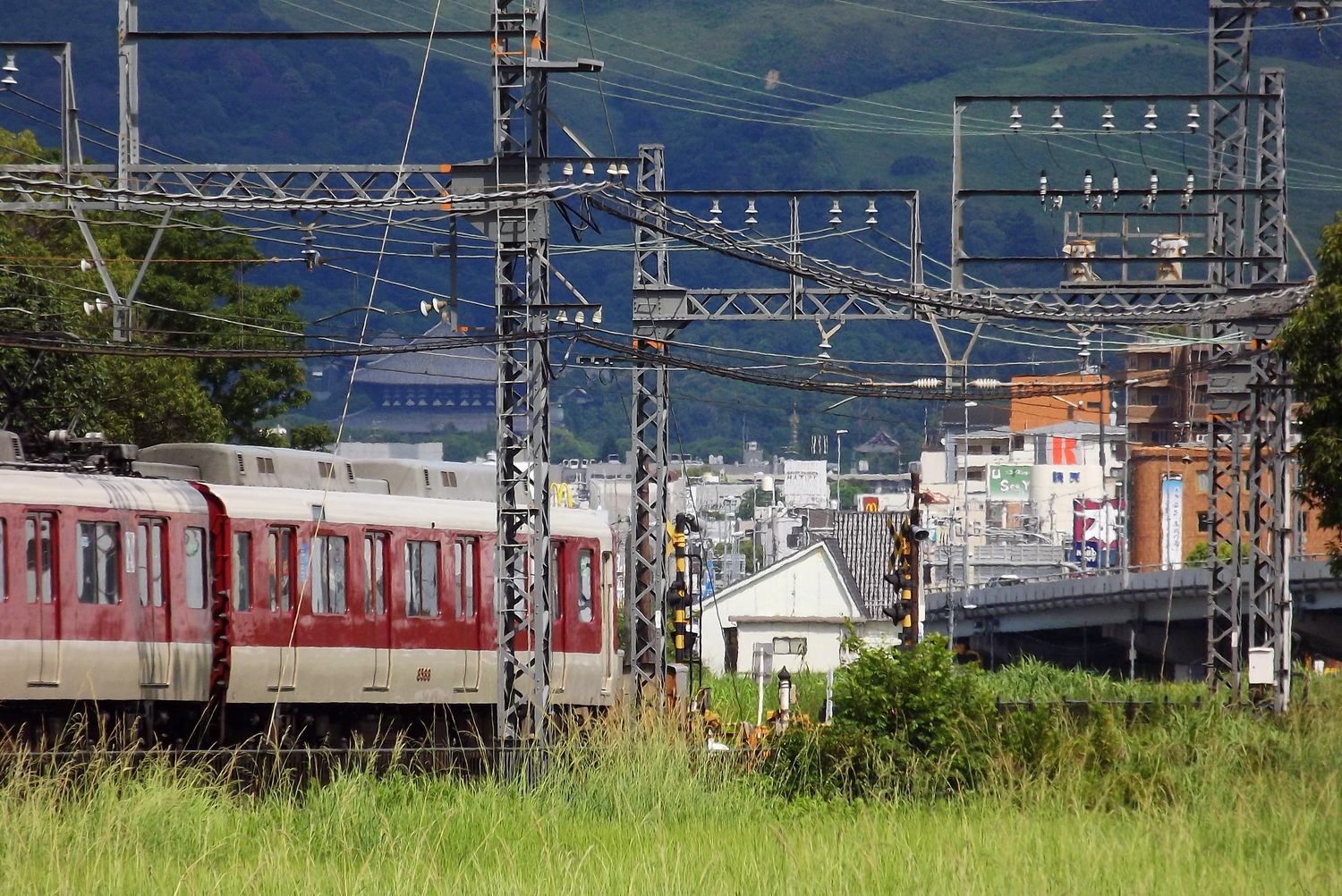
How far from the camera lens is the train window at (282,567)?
19469 mm

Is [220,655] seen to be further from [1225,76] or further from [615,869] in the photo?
→ [1225,76]

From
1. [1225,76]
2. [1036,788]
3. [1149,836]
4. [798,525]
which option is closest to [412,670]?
[1036,788]

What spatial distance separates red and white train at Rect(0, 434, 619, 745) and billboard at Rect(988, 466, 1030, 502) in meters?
103

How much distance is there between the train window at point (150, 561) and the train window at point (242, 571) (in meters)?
0.99

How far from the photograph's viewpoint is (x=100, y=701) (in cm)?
1778

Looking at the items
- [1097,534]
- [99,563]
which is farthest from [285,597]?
[1097,534]

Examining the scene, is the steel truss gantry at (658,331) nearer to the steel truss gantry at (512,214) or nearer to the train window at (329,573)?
the train window at (329,573)

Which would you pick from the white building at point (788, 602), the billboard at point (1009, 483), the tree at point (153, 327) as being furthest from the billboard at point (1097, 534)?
the tree at point (153, 327)

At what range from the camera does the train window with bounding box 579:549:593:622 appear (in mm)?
23656

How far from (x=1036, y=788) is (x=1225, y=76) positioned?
53.9 feet

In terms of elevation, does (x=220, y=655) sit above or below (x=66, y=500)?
below

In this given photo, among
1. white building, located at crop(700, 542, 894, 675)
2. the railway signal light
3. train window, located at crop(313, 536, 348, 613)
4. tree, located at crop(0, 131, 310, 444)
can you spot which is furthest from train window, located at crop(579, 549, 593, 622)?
white building, located at crop(700, 542, 894, 675)

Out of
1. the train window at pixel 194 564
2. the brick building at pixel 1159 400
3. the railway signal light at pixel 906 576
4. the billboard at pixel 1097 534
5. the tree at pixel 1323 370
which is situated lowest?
the billboard at pixel 1097 534

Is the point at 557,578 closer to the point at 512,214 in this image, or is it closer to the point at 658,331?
the point at 658,331
